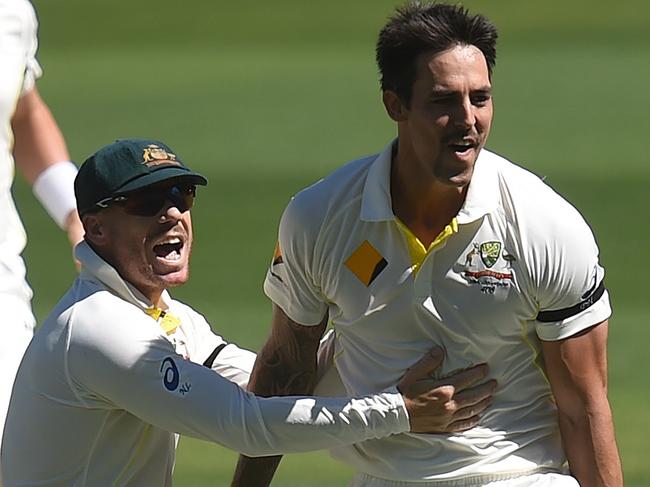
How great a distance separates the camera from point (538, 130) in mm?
13516

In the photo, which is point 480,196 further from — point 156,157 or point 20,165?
point 20,165

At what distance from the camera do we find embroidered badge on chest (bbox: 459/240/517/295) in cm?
415

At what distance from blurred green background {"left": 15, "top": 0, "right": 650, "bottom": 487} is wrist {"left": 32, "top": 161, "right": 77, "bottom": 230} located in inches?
70.4

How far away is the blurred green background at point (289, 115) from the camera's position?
29.9 ft

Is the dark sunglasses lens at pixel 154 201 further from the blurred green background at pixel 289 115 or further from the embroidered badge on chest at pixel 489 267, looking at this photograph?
the blurred green background at pixel 289 115

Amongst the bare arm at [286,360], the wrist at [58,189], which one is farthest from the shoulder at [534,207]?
the wrist at [58,189]

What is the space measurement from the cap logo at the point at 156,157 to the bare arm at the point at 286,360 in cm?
62

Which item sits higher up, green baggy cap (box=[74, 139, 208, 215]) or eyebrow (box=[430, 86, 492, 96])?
eyebrow (box=[430, 86, 492, 96])

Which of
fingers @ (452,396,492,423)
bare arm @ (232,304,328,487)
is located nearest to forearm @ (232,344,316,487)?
bare arm @ (232,304,328,487)

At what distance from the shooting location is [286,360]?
15.0 feet

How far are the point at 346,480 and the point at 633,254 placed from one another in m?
4.05

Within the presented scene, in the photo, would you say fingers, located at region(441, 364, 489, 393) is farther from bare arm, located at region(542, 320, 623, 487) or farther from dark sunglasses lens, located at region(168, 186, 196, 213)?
dark sunglasses lens, located at region(168, 186, 196, 213)

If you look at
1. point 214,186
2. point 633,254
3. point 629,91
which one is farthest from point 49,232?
point 629,91

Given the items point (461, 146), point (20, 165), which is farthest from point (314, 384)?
point (20, 165)
